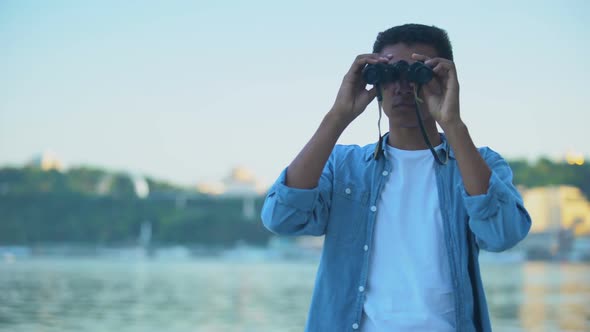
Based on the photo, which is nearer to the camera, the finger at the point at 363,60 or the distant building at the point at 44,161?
the finger at the point at 363,60

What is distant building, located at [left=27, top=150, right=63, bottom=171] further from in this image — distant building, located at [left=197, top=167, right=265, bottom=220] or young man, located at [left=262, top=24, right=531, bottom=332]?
young man, located at [left=262, top=24, right=531, bottom=332]

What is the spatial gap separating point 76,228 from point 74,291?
55599 millimetres

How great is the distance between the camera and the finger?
66.1 inches

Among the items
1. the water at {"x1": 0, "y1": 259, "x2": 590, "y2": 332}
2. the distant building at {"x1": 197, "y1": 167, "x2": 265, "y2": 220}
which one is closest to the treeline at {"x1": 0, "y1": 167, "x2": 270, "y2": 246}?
the distant building at {"x1": 197, "y1": 167, "x2": 265, "y2": 220}

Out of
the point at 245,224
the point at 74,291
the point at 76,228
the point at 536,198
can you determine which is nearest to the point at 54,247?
the point at 76,228

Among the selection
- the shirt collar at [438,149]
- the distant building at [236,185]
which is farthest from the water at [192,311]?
the distant building at [236,185]

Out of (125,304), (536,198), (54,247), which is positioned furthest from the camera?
(54,247)

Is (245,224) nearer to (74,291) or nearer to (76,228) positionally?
(76,228)

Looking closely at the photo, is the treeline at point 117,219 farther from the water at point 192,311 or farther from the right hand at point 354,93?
the right hand at point 354,93

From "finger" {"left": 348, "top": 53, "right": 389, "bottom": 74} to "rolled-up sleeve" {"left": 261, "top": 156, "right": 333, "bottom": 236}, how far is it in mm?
223

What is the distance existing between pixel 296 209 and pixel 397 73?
32cm

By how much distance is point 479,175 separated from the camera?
1610 mm

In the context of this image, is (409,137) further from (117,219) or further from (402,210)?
(117,219)

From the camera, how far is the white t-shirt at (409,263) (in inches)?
62.5
